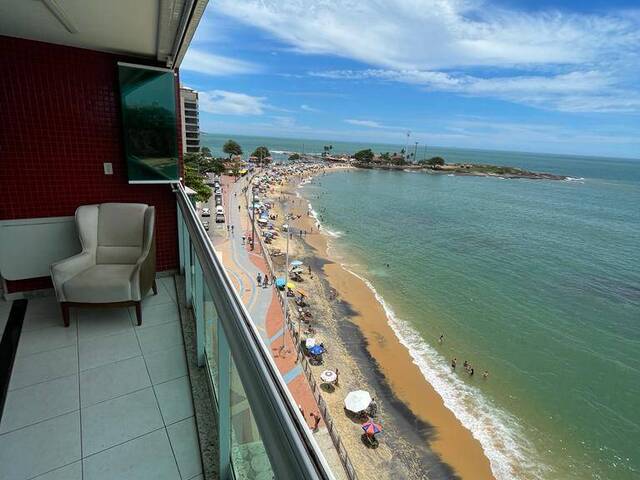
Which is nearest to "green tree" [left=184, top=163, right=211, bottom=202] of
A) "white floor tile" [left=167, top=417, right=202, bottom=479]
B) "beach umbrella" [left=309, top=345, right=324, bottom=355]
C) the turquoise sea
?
the turquoise sea

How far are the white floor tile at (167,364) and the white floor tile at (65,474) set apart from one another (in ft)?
1.82

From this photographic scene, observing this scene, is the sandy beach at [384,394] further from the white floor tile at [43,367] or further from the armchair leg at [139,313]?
the white floor tile at [43,367]

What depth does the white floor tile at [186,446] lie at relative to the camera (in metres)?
1.46

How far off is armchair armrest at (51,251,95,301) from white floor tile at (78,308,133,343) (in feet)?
0.84

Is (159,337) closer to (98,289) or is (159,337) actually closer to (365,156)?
(98,289)

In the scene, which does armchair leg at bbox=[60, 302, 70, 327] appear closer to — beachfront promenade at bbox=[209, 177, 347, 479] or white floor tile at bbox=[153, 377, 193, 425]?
white floor tile at bbox=[153, 377, 193, 425]

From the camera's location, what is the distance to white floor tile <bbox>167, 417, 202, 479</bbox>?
4.78 ft

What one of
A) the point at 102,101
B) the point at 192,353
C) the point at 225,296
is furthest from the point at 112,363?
the point at 102,101

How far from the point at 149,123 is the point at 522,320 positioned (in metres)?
16.0

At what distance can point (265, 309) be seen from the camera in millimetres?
12055

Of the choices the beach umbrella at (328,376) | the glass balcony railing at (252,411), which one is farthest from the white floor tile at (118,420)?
the beach umbrella at (328,376)

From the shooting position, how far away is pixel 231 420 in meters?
1.18

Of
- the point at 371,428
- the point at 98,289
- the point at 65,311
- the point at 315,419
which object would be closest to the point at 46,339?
the point at 65,311

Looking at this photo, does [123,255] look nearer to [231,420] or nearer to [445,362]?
[231,420]
